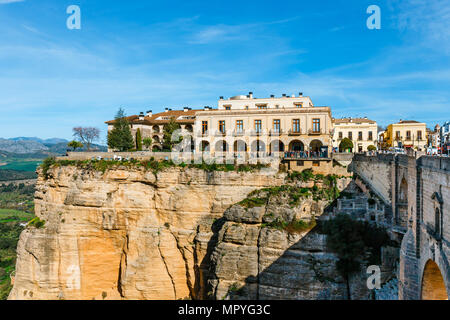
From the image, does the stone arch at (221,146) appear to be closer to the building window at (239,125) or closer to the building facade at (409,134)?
Answer: the building window at (239,125)

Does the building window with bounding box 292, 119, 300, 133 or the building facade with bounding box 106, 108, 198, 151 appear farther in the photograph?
the building facade with bounding box 106, 108, 198, 151

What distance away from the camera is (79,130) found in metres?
54.9

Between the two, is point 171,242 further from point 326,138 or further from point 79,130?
point 79,130

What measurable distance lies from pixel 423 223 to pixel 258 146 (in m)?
19.8

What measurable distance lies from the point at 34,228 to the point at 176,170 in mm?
14132

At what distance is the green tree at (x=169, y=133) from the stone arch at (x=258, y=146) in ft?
29.2

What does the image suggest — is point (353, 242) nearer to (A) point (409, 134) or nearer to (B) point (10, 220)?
(A) point (409, 134)

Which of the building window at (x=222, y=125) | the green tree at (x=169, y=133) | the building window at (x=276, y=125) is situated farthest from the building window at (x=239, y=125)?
the green tree at (x=169, y=133)

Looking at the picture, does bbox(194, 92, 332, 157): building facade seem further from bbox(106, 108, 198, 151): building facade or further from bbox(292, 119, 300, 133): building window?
bbox(106, 108, 198, 151): building facade

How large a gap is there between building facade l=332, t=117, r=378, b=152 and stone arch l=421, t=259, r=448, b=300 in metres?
31.1

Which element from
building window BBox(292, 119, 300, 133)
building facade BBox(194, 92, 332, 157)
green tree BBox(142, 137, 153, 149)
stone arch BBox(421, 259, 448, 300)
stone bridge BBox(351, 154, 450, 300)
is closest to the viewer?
stone bridge BBox(351, 154, 450, 300)

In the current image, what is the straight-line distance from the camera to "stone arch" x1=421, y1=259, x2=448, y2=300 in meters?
13.3

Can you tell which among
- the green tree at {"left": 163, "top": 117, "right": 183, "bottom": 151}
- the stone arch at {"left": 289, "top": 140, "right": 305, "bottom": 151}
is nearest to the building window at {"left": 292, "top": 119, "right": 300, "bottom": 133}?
the stone arch at {"left": 289, "top": 140, "right": 305, "bottom": 151}
